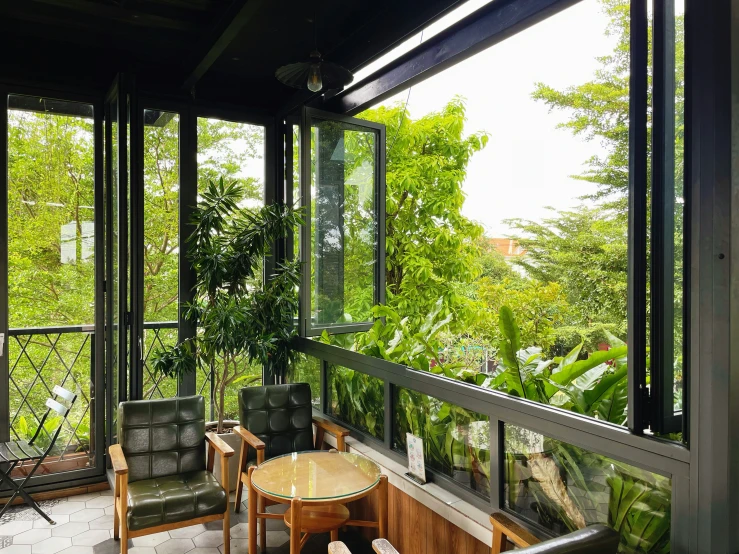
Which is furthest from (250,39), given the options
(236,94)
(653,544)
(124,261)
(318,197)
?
(653,544)

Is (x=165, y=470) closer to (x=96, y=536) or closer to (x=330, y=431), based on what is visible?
(x=96, y=536)

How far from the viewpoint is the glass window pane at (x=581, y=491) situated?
1.67 metres

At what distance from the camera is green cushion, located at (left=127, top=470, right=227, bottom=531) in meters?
2.58

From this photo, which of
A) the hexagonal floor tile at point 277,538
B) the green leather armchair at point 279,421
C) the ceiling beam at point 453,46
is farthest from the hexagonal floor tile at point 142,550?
the ceiling beam at point 453,46

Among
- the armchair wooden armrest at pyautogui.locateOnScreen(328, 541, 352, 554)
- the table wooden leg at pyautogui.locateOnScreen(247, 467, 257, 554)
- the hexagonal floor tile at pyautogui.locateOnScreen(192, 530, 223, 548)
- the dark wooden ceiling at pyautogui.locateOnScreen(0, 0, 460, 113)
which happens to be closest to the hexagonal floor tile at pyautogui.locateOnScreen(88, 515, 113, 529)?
the hexagonal floor tile at pyautogui.locateOnScreen(192, 530, 223, 548)

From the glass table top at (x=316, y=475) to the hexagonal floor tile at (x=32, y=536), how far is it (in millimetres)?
1380

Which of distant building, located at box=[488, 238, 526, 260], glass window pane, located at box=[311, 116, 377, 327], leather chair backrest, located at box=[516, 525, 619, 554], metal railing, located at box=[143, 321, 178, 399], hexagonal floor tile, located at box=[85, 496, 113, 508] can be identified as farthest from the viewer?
distant building, located at box=[488, 238, 526, 260]

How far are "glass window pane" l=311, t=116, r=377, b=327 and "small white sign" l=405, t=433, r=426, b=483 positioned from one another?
1364 mm

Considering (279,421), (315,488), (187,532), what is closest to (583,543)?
(315,488)

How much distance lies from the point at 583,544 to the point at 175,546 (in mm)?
2394

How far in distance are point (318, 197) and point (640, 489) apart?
2.75 meters

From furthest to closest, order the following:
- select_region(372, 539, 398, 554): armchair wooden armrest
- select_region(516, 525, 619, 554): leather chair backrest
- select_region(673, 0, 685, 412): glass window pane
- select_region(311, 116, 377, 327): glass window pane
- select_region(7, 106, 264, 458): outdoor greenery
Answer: select_region(311, 116, 377, 327): glass window pane < select_region(7, 106, 264, 458): outdoor greenery < select_region(372, 539, 398, 554): armchair wooden armrest < select_region(673, 0, 685, 412): glass window pane < select_region(516, 525, 619, 554): leather chair backrest

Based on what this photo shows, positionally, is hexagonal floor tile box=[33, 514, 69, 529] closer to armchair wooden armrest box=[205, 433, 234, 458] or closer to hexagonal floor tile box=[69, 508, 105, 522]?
hexagonal floor tile box=[69, 508, 105, 522]

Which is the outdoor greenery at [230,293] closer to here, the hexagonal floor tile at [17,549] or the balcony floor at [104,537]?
the balcony floor at [104,537]
